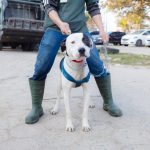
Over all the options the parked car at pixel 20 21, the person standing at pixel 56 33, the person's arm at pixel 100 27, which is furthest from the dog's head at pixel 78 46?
the parked car at pixel 20 21

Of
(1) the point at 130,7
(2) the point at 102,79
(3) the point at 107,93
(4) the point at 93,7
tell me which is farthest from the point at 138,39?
(4) the point at 93,7

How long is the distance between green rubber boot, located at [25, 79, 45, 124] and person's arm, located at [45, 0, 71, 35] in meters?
0.86

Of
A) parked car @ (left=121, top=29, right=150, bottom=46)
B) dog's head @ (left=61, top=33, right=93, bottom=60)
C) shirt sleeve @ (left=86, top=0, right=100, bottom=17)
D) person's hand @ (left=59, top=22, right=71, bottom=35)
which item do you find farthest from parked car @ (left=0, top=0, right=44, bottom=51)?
parked car @ (left=121, top=29, right=150, bottom=46)

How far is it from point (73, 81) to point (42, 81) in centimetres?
56

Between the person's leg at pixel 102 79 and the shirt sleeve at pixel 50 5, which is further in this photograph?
the person's leg at pixel 102 79

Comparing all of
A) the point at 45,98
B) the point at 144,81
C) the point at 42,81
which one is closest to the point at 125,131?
the point at 42,81

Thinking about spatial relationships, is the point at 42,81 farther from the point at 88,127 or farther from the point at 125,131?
the point at 125,131

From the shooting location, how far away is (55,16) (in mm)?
4852

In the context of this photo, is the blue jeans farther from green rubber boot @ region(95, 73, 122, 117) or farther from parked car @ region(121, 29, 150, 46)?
parked car @ region(121, 29, 150, 46)

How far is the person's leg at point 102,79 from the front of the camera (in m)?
5.26

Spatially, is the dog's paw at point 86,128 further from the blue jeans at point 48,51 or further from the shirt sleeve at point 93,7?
the shirt sleeve at point 93,7

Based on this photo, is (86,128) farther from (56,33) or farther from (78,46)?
(56,33)

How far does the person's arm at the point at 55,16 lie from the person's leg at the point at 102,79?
61 cm

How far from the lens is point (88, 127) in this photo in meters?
4.92
